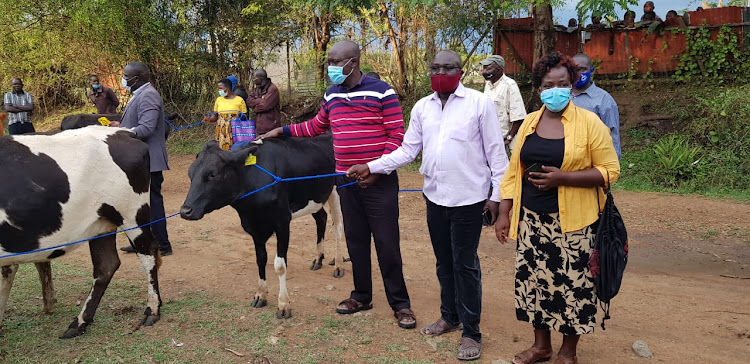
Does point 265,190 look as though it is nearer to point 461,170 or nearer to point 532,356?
point 461,170

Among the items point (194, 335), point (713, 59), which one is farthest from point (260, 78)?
point (713, 59)

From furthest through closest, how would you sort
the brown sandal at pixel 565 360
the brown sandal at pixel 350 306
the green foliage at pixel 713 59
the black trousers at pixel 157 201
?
1. the green foliage at pixel 713 59
2. the black trousers at pixel 157 201
3. the brown sandal at pixel 350 306
4. the brown sandal at pixel 565 360

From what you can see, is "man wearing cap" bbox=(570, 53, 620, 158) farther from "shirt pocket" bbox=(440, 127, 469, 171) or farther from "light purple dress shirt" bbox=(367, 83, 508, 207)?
"shirt pocket" bbox=(440, 127, 469, 171)

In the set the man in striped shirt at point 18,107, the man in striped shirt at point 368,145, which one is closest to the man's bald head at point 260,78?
the man in striped shirt at point 18,107

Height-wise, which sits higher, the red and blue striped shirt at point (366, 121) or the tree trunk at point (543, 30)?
the tree trunk at point (543, 30)

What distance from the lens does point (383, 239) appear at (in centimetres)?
469

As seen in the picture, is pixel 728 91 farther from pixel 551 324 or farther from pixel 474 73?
pixel 551 324

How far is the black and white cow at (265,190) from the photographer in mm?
4828

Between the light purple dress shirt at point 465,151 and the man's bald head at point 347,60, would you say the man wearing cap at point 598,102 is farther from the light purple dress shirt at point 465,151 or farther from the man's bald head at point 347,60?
the man's bald head at point 347,60

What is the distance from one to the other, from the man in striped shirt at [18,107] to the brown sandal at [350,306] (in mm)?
10228

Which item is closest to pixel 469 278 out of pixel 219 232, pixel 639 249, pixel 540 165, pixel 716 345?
pixel 540 165

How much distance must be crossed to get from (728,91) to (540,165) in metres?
9.62

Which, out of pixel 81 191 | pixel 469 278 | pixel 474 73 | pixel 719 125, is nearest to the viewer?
pixel 469 278

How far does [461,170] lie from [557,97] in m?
0.82
